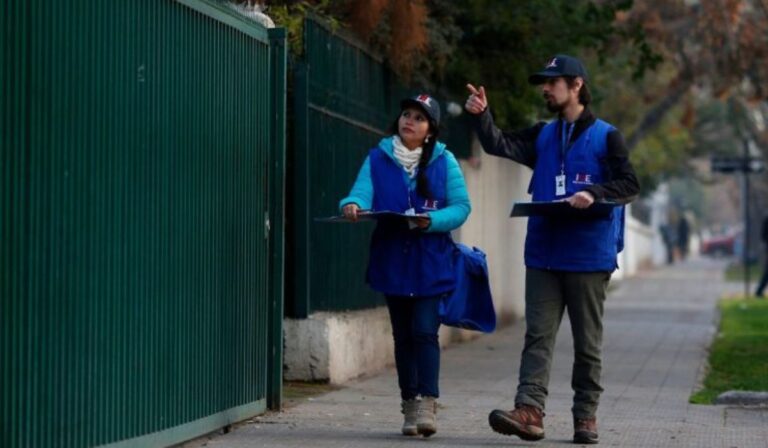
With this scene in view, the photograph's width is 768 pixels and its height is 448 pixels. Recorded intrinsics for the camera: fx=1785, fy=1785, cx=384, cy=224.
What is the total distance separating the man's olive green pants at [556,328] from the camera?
9.05m

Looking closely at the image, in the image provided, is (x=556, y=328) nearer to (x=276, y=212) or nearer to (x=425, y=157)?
(x=425, y=157)

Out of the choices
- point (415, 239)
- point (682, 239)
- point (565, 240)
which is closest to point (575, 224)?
point (565, 240)

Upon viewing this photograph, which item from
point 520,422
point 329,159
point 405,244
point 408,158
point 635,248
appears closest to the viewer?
point 520,422

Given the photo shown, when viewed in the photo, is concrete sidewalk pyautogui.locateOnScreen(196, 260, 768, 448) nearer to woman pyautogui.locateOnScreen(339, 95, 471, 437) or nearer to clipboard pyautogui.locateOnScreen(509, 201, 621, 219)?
woman pyautogui.locateOnScreen(339, 95, 471, 437)

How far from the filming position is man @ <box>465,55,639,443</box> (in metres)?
8.97

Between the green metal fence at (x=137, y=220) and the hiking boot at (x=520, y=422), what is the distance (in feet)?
4.73

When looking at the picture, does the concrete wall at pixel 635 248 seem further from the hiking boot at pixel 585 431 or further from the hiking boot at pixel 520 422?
the hiking boot at pixel 520 422

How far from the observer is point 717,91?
25812 millimetres

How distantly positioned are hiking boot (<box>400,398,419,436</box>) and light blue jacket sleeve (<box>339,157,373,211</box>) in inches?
40.5

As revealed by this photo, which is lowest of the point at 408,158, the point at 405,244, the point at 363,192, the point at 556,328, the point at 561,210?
the point at 556,328

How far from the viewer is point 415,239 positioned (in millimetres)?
9109

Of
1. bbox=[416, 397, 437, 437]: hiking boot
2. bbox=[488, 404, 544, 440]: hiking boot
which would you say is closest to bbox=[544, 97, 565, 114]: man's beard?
bbox=[488, 404, 544, 440]: hiking boot

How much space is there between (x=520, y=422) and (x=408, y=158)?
1.47m

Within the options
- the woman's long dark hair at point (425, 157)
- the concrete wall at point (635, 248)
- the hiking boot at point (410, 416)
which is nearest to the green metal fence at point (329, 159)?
the woman's long dark hair at point (425, 157)
